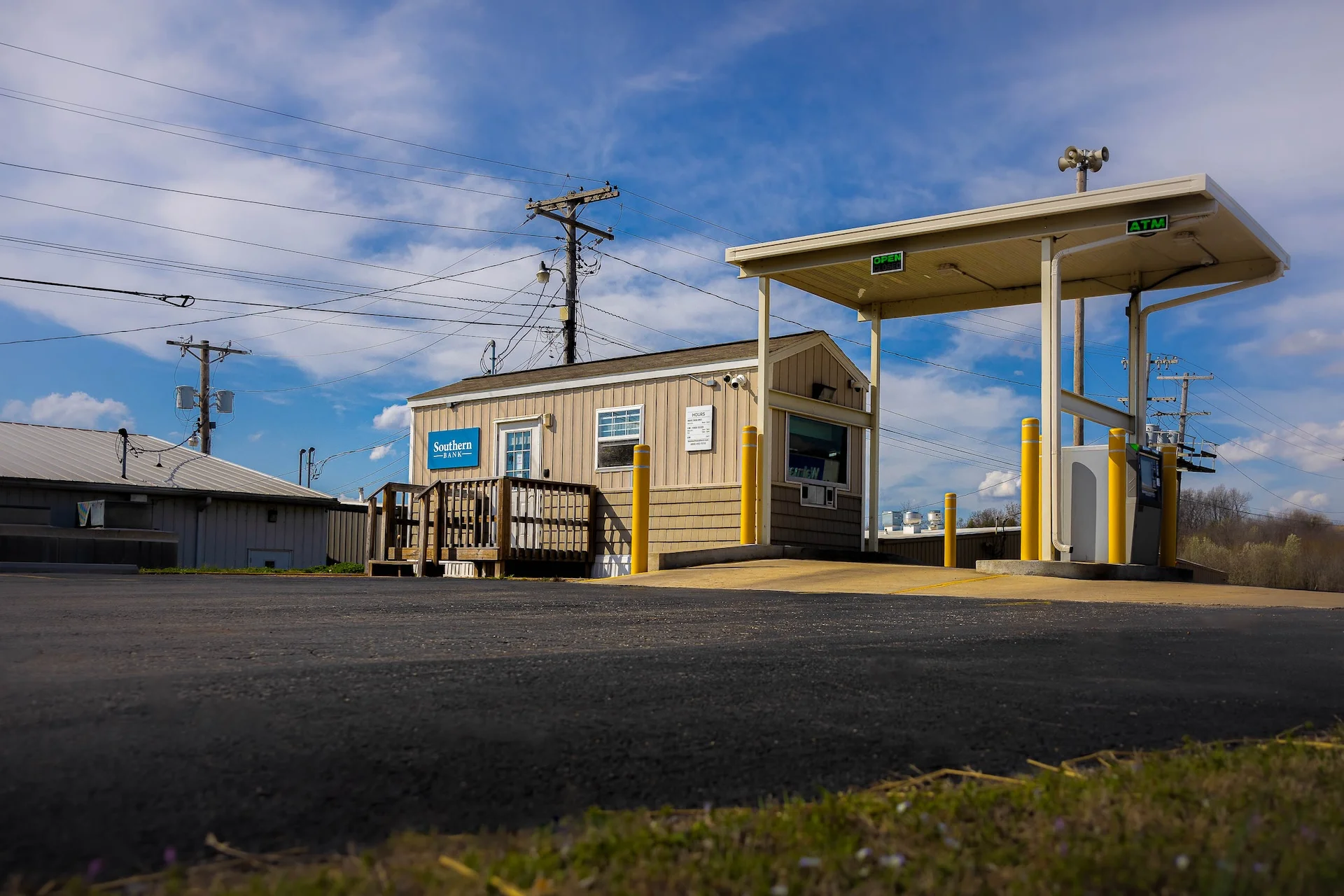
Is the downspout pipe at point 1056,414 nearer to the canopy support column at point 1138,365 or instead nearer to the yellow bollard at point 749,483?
the canopy support column at point 1138,365

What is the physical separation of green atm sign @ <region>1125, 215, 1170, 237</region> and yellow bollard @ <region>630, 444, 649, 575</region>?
6.79m

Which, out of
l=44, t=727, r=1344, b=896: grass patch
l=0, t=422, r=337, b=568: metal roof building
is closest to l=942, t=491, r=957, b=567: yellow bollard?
l=44, t=727, r=1344, b=896: grass patch

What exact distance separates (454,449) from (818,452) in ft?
24.5

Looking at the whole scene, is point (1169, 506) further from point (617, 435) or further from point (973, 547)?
point (973, 547)

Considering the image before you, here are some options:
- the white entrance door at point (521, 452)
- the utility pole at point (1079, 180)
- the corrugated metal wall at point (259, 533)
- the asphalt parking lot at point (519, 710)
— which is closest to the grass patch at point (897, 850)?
the asphalt parking lot at point (519, 710)

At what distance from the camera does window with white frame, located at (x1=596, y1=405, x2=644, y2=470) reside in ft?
57.2

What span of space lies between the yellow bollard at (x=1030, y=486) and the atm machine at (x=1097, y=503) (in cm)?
48

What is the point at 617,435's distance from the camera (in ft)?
58.1

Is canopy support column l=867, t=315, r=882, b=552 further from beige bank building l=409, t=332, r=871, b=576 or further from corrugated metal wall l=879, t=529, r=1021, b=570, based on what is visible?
corrugated metal wall l=879, t=529, r=1021, b=570

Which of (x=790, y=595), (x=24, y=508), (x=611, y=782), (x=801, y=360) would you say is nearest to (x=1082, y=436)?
(x=801, y=360)

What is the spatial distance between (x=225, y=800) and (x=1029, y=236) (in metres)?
12.4

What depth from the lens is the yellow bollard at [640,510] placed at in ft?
47.2

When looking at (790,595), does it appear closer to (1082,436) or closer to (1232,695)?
(1232,695)

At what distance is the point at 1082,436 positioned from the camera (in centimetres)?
2433
